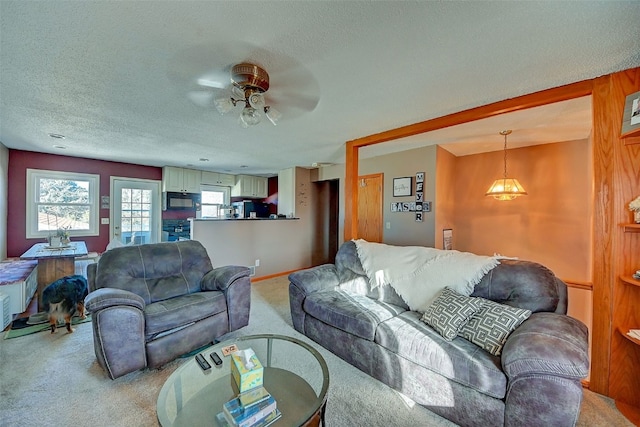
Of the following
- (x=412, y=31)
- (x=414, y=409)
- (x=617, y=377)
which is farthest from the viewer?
(x=617, y=377)

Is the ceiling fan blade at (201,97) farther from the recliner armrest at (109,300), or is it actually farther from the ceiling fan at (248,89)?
the recliner armrest at (109,300)

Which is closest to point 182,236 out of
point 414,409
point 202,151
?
point 202,151

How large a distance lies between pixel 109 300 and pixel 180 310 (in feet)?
1.61

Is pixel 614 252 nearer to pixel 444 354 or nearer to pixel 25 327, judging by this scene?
pixel 444 354

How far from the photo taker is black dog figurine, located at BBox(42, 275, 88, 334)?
7.93ft

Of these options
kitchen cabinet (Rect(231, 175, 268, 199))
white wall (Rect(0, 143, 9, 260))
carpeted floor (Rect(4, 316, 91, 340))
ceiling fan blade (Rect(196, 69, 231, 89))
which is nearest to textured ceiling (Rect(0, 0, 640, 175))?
ceiling fan blade (Rect(196, 69, 231, 89))

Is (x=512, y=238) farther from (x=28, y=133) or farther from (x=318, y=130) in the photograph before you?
(x=28, y=133)

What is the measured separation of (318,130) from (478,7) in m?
2.02

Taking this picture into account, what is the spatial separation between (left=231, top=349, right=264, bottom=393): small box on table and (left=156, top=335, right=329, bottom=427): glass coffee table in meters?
0.11

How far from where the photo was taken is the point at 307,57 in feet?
5.34

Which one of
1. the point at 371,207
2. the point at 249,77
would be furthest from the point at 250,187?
the point at 249,77

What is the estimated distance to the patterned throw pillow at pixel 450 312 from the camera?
171 cm

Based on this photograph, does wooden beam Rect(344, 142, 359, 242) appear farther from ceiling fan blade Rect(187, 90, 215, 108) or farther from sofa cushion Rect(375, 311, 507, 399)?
ceiling fan blade Rect(187, 90, 215, 108)

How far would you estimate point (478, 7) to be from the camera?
4.03 feet
